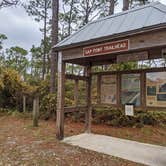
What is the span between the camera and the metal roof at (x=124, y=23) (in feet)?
13.0

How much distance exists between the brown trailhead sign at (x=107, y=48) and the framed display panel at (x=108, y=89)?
1.33m

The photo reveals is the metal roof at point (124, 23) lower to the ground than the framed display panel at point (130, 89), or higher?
higher

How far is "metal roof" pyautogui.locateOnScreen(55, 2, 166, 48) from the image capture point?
395 centimetres

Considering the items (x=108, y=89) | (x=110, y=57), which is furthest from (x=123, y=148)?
(x=110, y=57)

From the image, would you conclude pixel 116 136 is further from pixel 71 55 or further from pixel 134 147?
pixel 71 55

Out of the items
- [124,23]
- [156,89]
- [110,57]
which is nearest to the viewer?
[124,23]

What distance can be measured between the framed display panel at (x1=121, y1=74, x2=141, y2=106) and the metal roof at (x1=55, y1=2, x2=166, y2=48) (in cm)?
139

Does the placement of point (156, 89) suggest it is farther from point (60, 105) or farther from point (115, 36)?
point (60, 105)

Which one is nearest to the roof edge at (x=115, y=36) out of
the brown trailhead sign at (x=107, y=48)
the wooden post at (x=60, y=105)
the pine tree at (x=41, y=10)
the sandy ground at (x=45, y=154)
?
the brown trailhead sign at (x=107, y=48)

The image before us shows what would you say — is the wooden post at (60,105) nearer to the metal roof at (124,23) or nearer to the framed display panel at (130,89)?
the metal roof at (124,23)

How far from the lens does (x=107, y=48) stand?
4.33m

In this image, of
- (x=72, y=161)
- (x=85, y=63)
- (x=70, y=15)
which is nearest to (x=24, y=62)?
(x=70, y=15)

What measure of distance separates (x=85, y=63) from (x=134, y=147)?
271cm

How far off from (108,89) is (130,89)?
2.14ft
